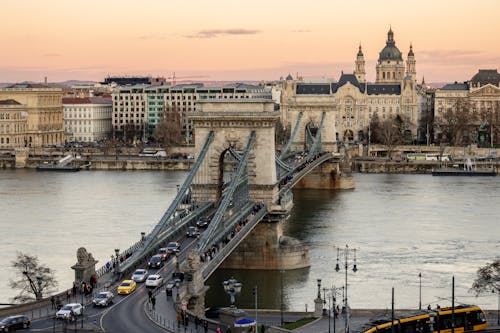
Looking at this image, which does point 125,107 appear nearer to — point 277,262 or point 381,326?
point 277,262

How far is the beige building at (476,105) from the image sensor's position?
11106 cm

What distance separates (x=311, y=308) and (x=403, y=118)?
87.4m

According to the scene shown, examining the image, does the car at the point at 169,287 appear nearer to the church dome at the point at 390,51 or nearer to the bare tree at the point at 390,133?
the bare tree at the point at 390,133

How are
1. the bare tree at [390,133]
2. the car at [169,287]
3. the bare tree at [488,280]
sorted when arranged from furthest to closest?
the bare tree at [390,133] → the bare tree at [488,280] → the car at [169,287]

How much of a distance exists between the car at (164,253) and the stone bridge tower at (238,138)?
8.43 metres

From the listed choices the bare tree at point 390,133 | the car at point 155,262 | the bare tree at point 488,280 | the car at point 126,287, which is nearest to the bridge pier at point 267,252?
the car at point 155,262

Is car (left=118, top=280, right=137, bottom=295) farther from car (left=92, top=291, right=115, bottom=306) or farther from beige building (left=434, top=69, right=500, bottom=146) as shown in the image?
beige building (left=434, top=69, right=500, bottom=146)

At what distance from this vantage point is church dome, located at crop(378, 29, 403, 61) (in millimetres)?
148250

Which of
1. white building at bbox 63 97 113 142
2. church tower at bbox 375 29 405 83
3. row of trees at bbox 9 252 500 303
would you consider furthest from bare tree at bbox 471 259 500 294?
church tower at bbox 375 29 405 83

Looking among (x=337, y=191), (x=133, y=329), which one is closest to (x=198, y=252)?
(x=133, y=329)

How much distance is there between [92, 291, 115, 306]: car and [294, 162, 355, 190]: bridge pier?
49.0m

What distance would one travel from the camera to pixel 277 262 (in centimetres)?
4338

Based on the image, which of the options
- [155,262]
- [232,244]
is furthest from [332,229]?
[155,262]

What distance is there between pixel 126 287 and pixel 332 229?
24.7 meters
